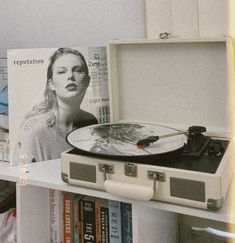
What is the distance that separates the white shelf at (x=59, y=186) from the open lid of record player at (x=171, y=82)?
0.81 ft

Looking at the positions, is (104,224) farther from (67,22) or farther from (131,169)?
(67,22)

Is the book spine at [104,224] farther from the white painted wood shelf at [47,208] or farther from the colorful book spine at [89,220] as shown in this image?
the white painted wood shelf at [47,208]

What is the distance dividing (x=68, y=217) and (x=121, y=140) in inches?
12.2

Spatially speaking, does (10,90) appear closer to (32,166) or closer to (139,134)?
(32,166)

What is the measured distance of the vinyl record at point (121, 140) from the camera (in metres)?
0.78

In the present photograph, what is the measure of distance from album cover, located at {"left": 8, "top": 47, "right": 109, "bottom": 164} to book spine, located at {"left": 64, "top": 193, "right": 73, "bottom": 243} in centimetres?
13

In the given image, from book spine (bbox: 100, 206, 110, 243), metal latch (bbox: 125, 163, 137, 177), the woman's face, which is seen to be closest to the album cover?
the woman's face

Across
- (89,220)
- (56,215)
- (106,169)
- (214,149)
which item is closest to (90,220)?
(89,220)

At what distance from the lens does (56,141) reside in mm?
1030

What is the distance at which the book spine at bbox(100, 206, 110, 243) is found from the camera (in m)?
0.96

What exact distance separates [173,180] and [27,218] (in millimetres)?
445

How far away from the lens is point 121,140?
0.85 meters

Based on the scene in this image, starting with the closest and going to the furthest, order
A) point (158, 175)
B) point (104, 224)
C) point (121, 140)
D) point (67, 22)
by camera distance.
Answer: point (158, 175) → point (121, 140) → point (104, 224) → point (67, 22)

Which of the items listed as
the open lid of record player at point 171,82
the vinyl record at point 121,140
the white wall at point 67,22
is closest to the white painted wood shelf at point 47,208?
the vinyl record at point 121,140
